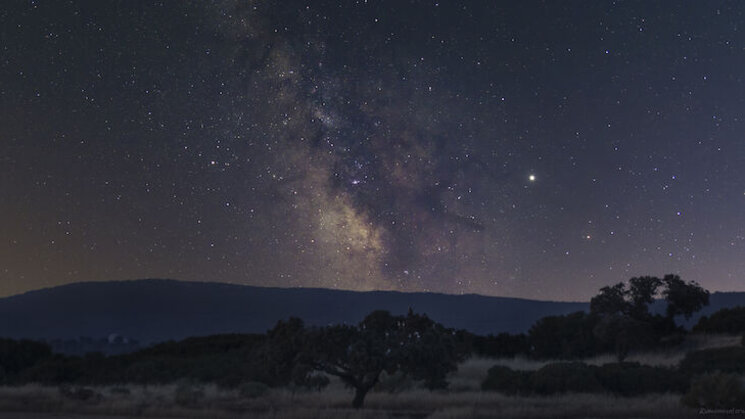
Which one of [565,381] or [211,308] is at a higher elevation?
[211,308]

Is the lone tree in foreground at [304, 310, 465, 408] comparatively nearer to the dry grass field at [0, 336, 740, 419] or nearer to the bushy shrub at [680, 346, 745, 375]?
the dry grass field at [0, 336, 740, 419]

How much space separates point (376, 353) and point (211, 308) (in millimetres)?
164998

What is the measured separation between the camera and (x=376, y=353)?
22297 mm

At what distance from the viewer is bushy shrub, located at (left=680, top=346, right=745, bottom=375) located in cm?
2903

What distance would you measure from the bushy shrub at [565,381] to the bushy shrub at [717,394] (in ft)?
16.9

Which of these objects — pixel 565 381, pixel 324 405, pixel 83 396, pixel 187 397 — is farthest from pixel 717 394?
pixel 83 396

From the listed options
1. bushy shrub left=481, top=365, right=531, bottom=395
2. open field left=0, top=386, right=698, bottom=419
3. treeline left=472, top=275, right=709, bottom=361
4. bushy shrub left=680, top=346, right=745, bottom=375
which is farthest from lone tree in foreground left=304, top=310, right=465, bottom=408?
treeline left=472, top=275, right=709, bottom=361

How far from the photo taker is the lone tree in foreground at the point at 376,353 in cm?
2222

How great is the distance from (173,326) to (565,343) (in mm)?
138418

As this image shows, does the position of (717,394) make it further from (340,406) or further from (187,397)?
(187,397)

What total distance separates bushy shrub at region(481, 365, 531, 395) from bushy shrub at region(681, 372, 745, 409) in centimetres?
659

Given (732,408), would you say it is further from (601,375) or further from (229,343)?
(229,343)

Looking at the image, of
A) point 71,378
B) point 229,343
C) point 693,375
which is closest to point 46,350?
point 71,378

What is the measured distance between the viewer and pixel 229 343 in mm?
51188
